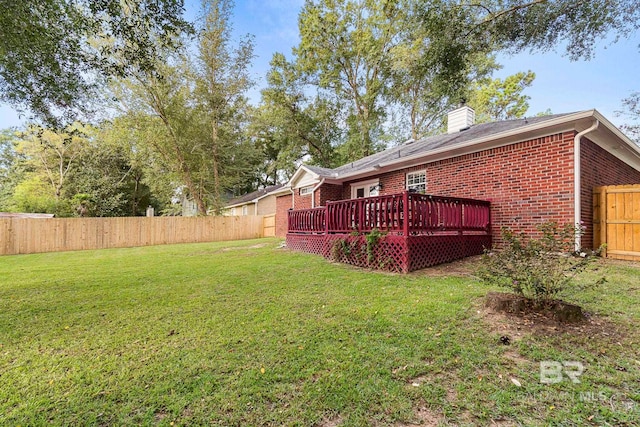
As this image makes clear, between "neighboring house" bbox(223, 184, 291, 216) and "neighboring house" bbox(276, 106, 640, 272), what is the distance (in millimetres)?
11603

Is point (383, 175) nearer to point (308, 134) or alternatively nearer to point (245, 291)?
point (245, 291)

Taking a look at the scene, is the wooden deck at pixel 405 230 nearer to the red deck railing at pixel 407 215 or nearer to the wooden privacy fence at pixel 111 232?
the red deck railing at pixel 407 215

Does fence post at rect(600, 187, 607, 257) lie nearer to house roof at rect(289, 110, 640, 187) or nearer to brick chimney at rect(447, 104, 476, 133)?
house roof at rect(289, 110, 640, 187)

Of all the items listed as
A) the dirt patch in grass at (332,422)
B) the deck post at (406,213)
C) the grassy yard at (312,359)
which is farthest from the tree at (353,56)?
the dirt patch in grass at (332,422)

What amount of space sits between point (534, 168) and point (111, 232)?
55.6 feet

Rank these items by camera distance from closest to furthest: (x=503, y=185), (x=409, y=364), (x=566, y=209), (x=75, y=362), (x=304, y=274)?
(x=409, y=364) < (x=75, y=362) < (x=304, y=274) < (x=566, y=209) < (x=503, y=185)

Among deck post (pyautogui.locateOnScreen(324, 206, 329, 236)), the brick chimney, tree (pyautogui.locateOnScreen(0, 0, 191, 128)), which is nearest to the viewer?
tree (pyautogui.locateOnScreen(0, 0, 191, 128))

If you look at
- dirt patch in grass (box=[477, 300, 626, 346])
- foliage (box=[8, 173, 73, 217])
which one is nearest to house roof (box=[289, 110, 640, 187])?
dirt patch in grass (box=[477, 300, 626, 346])

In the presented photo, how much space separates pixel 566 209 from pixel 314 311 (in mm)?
6157

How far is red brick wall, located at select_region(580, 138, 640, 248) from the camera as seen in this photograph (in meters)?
6.33

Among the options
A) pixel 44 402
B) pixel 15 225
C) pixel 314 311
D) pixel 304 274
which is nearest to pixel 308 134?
pixel 15 225

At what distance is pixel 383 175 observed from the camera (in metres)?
10.6

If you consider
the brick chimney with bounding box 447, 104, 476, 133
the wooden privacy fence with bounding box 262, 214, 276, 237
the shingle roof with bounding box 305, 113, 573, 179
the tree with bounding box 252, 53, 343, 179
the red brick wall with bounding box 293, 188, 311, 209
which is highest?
the tree with bounding box 252, 53, 343, 179

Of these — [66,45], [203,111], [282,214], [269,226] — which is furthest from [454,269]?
[203,111]
